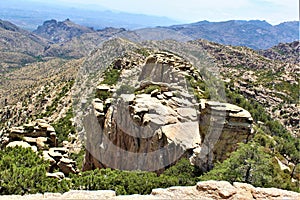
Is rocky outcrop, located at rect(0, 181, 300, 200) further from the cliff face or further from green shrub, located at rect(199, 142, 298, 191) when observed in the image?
the cliff face

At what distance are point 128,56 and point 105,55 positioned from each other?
20.5 meters

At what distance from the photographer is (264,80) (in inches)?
4845

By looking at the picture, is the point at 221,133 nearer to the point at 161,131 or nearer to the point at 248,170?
the point at 161,131

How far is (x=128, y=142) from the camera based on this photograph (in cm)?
3177

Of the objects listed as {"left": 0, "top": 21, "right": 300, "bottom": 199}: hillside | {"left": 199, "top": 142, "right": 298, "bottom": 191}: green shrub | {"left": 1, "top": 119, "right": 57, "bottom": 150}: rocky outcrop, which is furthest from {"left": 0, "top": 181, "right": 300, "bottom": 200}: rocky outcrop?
{"left": 1, "top": 119, "right": 57, "bottom": 150}: rocky outcrop

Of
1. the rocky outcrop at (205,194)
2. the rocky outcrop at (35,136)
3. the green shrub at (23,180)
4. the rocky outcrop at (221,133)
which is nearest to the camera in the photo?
the rocky outcrop at (205,194)

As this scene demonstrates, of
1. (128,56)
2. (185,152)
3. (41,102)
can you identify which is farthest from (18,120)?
(185,152)

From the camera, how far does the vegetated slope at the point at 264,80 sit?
301 ft

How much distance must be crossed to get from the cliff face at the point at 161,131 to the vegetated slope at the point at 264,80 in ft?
196

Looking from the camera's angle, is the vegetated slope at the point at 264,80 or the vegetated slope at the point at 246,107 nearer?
the vegetated slope at the point at 246,107

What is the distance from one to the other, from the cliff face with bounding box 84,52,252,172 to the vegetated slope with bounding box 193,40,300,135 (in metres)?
59.9

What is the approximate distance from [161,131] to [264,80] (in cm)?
10483

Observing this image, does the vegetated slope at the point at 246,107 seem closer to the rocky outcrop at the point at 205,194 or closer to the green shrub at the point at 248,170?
the green shrub at the point at 248,170

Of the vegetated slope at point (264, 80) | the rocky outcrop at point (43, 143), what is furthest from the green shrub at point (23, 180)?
the vegetated slope at point (264, 80)
